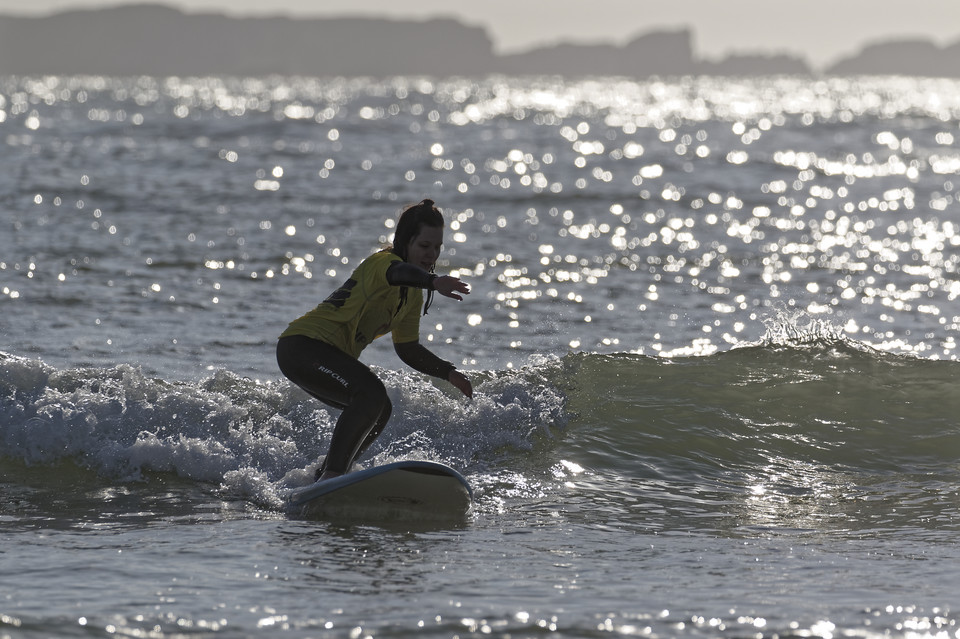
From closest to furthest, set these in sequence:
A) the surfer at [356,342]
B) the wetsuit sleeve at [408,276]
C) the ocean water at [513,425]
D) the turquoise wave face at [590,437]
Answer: the ocean water at [513,425] → the wetsuit sleeve at [408,276] → the surfer at [356,342] → the turquoise wave face at [590,437]

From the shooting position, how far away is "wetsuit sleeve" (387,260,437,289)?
22.1ft

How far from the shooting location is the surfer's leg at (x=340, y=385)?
7.40 meters

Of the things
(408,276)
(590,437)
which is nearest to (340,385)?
(408,276)

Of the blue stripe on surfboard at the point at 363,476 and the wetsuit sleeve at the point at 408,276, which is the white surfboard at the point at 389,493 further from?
the wetsuit sleeve at the point at 408,276

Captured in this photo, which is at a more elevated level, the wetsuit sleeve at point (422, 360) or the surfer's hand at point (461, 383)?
the wetsuit sleeve at point (422, 360)

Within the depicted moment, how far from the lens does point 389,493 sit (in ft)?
24.3

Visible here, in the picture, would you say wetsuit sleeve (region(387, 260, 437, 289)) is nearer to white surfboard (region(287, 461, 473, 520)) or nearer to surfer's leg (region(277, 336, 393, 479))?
surfer's leg (region(277, 336, 393, 479))

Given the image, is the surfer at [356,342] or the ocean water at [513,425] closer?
the ocean water at [513,425]

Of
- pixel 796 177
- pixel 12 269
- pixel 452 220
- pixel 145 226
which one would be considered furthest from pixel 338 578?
pixel 796 177

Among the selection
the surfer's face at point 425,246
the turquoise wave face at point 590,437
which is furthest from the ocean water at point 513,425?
the surfer's face at point 425,246

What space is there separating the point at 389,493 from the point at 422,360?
87 cm

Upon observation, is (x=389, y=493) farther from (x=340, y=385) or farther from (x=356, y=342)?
(x=356, y=342)

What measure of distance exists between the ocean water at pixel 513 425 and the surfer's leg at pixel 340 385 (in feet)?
1.74

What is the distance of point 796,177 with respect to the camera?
37750mm
